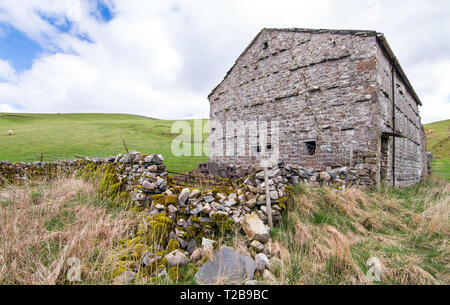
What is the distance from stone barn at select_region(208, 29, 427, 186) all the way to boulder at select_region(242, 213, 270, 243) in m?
5.21

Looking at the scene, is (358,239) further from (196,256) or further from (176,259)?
(176,259)

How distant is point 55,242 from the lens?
2.95 meters

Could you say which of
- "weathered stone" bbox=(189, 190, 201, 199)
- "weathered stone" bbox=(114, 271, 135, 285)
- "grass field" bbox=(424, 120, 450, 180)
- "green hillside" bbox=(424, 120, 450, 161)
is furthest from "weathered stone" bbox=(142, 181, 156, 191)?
"green hillside" bbox=(424, 120, 450, 161)

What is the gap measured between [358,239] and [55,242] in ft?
17.7

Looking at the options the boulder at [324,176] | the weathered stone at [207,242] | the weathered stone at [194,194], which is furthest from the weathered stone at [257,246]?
the boulder at [324,176]

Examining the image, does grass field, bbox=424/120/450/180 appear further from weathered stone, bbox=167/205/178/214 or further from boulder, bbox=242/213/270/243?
weathered stone, bbox=167/205/178/214

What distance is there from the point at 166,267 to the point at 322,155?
24.8ft

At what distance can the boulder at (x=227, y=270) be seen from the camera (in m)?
2.51

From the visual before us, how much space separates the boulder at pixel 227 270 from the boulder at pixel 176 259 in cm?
35

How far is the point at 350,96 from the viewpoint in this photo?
7.54m

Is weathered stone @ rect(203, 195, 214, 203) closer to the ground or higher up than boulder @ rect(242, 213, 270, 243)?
higher up

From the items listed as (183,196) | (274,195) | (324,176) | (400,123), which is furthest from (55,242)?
(400,123)

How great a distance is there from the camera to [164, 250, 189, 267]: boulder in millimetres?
2803
